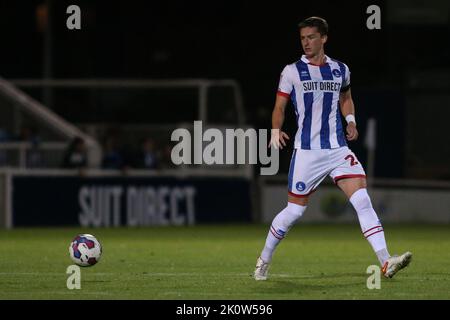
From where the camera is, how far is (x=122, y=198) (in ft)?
79.9

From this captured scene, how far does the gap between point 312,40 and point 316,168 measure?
3.92 ft

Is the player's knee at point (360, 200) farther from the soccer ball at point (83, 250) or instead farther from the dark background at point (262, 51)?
the dark background at point (262, 51)

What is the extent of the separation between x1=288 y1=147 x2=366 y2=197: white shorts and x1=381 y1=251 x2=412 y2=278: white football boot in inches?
34.5

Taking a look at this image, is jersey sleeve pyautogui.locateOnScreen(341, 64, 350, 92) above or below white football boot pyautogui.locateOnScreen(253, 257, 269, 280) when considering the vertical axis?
above

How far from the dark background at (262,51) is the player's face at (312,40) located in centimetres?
1846

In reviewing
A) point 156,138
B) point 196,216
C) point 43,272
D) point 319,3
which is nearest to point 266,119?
point 319,3

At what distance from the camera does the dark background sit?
31938 mm

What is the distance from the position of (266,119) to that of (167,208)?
9.43 meters

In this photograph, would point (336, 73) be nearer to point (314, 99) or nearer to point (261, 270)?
point (314, 99)

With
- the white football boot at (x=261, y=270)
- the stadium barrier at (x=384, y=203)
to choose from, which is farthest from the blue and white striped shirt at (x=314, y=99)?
the stadium barrier at (x=384, y=203)

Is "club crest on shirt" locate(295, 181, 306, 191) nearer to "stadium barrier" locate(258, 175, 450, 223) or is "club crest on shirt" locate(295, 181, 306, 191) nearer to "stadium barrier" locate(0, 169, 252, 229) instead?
"stadium barrier" locate(0, 169, 252, 229)

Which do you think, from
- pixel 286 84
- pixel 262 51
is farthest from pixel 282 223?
pixel 262 51

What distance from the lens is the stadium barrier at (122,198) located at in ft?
75.8

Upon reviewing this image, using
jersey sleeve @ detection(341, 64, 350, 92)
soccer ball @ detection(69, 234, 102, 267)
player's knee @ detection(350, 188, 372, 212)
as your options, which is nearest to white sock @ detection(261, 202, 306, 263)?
player's knee @ detection(350, 188, 372, 212)
